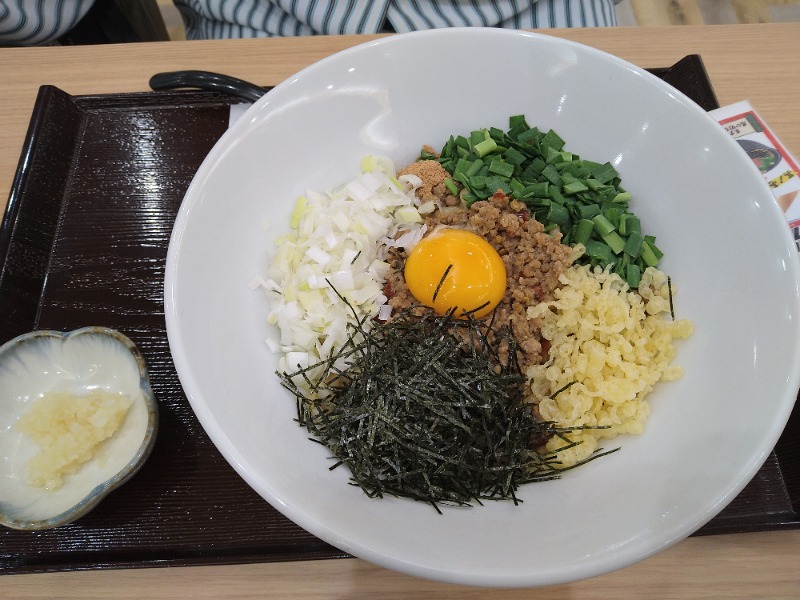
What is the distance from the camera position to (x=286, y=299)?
1.48 metres

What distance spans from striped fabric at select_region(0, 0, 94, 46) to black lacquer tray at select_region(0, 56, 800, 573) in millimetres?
536

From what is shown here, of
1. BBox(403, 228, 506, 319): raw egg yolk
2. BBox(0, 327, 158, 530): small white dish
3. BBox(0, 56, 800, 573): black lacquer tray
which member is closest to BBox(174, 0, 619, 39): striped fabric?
BBox(0, 56, 800, 573): black lacquer tray

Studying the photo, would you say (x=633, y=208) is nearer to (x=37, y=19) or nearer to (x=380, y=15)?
(x=380, y=15)

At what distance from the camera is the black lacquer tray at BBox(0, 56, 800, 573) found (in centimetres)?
133

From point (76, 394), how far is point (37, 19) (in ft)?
5.67

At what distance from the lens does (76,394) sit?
4.67 feet

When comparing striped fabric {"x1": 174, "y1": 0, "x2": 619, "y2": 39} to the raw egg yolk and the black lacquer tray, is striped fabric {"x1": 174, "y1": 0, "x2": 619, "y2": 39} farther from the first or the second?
the raw egg yolk

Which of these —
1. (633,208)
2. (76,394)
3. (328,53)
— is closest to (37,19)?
(328,53)

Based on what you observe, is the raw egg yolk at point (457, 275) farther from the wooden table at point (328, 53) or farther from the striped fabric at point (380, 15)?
the striped fabric at point (380, 15)

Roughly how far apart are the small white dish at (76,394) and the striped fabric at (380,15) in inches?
58.8

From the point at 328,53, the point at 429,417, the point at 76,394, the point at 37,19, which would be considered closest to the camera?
the point at 429,417

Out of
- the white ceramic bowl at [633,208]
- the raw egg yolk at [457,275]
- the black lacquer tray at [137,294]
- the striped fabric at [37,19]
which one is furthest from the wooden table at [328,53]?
the raw egg yolk at [457,275]

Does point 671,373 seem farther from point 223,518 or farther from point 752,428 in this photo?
point 223,518

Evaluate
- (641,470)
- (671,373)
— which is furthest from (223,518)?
(671,373)
